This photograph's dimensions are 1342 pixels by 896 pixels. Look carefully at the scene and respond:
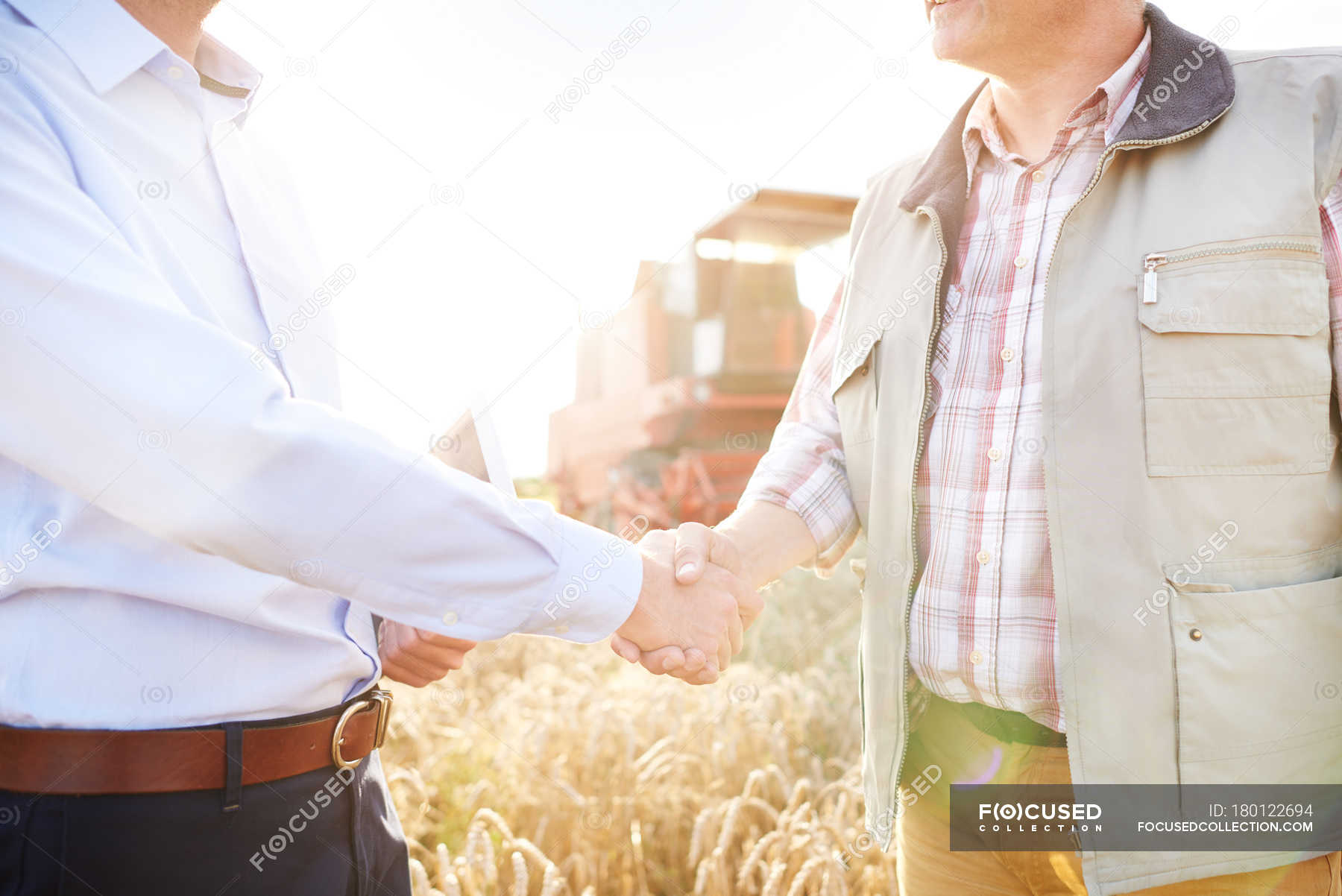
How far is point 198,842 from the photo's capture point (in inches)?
53.1

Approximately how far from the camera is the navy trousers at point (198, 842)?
126 centimetres

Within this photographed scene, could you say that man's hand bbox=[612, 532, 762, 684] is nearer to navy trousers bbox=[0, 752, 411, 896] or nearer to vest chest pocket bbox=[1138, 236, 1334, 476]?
navy trousers bbox=[0, 752, 411, 896]

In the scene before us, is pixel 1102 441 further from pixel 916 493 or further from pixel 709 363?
pixel 709 363

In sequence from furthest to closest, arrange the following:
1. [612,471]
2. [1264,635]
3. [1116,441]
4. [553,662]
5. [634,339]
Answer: [634,339] → [612,471] → [553,662] → [1116,441] → [1264,635]

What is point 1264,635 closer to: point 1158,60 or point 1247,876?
point 1247,876

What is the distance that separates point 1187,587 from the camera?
154 centimetres

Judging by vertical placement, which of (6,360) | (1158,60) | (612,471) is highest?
(612,471)

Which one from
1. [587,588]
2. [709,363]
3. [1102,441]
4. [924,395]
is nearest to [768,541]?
[924,395]

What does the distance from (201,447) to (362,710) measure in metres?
0.57

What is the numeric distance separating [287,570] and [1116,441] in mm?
1488

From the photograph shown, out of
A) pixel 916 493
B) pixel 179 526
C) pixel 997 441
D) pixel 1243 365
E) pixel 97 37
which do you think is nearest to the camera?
pixel 179 526

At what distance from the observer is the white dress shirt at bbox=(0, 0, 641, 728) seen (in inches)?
49.3

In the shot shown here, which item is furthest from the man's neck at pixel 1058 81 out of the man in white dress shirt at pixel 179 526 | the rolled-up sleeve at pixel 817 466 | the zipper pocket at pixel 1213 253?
the man in white dress shirt at pixel 179 526

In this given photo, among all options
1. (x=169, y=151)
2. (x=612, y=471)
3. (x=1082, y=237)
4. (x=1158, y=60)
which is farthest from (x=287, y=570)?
(x=612, y=471)
